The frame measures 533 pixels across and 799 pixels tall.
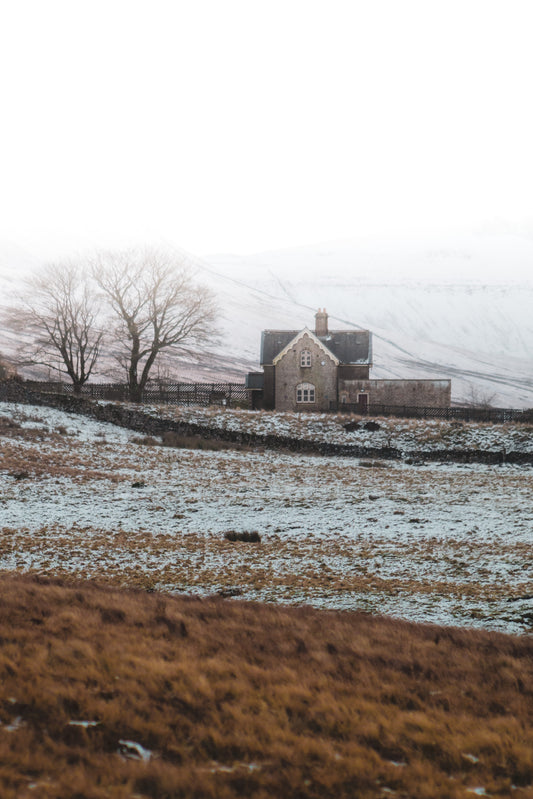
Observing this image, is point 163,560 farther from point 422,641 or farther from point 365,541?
point 422,641

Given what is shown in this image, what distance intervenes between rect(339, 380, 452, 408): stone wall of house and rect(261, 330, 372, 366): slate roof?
265 cm

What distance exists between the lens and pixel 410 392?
58.5 m

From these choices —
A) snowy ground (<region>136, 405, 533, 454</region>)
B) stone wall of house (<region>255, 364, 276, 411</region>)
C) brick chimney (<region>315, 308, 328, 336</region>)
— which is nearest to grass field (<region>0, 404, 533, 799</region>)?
snowy ground (<region>136, 405, 533, 454</region>)

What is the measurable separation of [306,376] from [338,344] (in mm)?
5052

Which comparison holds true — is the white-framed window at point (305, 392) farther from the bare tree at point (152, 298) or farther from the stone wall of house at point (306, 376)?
the bare tree at point (152, 298)

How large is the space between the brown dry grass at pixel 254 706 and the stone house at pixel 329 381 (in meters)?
49.2

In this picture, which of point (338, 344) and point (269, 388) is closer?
point (269, 388)

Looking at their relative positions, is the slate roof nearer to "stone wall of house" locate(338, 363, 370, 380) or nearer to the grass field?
"stone wall of house" locate(338, 363, 370, 380)

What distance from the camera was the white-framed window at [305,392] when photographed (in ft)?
187

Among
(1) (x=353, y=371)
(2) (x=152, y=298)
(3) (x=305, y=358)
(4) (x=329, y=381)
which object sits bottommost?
(4) (x=329, y=381)

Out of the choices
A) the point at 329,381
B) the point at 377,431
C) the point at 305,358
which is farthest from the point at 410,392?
the point at 377,431

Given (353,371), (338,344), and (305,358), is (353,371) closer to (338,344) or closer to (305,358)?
(338,344)

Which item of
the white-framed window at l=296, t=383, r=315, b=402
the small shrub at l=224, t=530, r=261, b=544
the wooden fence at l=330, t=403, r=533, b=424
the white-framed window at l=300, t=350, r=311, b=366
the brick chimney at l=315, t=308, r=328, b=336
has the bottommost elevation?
the small shrub at l=224, t=530, r=261, b=544

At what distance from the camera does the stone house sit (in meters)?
56.8
